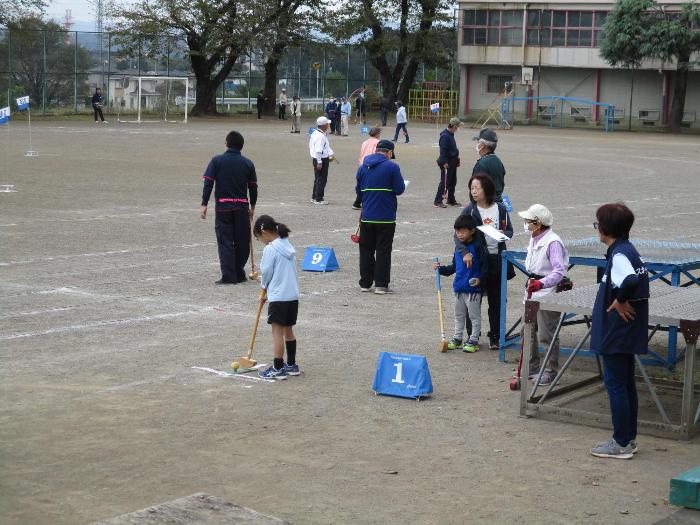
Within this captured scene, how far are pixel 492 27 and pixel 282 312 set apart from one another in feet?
221

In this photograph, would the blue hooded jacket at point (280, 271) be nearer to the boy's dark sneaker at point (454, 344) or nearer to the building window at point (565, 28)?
the boy's dark sneaker at point (454, 344)

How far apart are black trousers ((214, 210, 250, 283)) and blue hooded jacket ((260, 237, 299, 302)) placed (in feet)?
14.9

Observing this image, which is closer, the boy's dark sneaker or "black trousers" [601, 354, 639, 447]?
"black trousers" [601, 354, 639, 447]

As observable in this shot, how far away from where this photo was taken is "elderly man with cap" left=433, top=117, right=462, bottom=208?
23703 mm

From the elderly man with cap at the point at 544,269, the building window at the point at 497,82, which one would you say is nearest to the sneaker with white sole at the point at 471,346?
the elderly man with cap at the point at 544,269

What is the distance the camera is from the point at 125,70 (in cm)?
7156

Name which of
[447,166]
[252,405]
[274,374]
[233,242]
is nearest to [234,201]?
[233,242]

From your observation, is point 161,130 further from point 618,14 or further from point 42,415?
point 42,415

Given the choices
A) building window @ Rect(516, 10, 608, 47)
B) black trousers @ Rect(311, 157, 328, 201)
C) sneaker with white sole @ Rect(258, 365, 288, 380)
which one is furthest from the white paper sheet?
building window @ Rect(516, 10, 608, 47)

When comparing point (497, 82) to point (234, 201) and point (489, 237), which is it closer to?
point (234, 201)

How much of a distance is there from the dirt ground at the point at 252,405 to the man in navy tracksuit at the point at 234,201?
0.35 metres

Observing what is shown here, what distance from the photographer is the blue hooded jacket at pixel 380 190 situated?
1378 centimetres

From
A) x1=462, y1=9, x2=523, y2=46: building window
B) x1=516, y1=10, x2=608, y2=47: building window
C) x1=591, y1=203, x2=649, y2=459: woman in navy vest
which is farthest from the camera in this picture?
x1=462, y1=9, x2=523, y2=46: building window

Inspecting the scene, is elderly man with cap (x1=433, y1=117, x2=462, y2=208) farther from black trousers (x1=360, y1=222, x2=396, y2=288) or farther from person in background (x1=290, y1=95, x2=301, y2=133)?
person in background (x1=290, y1=95, x2=301, y2=133)
